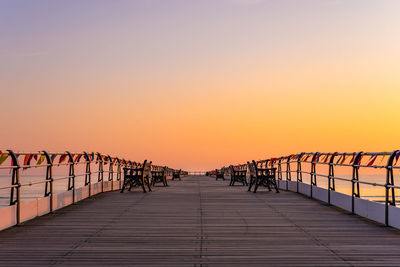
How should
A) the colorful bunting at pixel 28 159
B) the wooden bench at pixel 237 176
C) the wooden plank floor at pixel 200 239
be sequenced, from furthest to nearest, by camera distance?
the wooden bench at pixel 237 176
the colorful bunting at pixel 28 159
the wooden plank floor at pixel 200 239

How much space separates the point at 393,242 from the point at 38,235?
5.19m

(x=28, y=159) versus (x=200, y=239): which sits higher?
(x=28, y=159)

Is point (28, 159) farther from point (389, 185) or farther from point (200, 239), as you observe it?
point (389, 185)

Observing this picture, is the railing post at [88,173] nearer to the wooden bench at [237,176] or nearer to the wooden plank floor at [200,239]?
the wooden plank floor at [200,239]

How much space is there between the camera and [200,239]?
7.07 metres

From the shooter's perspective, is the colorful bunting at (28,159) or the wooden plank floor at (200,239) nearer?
the wooden plank floor at (200,239)

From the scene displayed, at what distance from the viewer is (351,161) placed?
11.0 m

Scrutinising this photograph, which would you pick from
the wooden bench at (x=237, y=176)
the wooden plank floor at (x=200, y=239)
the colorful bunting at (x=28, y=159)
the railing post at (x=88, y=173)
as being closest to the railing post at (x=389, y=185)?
the wooden plank floor at (x=200, y=239)

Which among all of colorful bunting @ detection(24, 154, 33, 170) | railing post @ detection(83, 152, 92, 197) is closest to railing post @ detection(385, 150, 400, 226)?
colorful bunting @ detection(24, 154, 33, 170)

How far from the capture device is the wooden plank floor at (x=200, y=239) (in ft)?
18.9

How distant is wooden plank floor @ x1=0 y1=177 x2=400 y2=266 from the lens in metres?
5.75

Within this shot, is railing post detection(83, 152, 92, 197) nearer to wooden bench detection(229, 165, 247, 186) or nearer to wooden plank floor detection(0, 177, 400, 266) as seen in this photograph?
wooden plank floor detection(0, 177, 400, 266)

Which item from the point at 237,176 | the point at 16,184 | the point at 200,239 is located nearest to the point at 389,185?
the point at 200,239

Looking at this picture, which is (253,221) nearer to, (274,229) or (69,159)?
(274,229)
